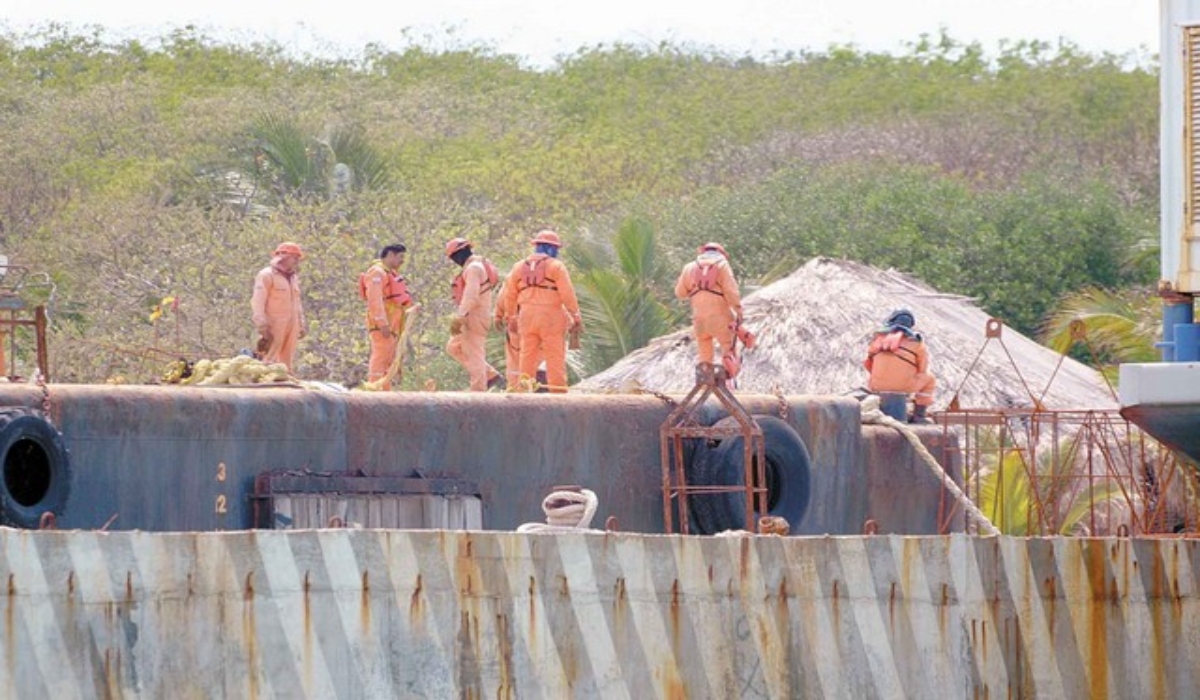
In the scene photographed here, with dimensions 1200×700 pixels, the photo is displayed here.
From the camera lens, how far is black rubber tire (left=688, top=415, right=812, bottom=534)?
52.4 ft

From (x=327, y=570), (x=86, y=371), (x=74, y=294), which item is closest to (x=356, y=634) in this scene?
(x=327, y=570)

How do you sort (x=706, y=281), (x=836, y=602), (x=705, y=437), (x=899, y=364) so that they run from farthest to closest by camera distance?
(x=706, y=281) → (x=899, y=364) → (x=705, y=437) → (x=836, y=602)

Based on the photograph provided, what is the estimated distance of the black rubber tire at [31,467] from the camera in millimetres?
12562

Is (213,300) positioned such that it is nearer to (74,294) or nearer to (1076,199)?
(74,294)

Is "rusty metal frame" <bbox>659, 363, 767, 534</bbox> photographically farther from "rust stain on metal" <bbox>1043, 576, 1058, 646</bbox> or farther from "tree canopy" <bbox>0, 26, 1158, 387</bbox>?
"tree canopy" <bbox>0, 26, 1158, 387</bbox>

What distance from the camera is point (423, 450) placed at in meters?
15.0

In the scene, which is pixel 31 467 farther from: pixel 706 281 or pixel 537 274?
pixel 706 281

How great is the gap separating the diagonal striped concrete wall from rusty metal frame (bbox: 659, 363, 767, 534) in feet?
5.63

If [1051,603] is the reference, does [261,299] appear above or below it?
above

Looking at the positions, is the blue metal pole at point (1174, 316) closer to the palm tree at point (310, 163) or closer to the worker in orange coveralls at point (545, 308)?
the worker in orange coveralls at point (545, 308)

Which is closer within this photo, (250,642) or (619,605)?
(250,642)

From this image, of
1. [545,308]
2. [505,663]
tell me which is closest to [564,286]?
[545,308]

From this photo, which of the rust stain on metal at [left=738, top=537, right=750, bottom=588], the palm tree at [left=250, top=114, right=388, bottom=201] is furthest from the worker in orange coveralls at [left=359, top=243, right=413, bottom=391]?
the palm tree at [left=250, top=114, right=388, bottom=201]

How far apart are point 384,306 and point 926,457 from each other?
5120 mm
